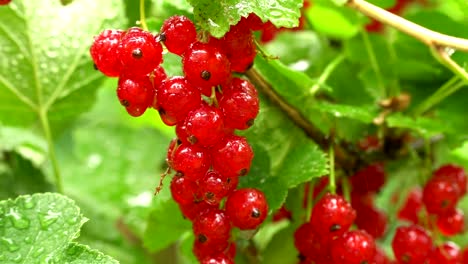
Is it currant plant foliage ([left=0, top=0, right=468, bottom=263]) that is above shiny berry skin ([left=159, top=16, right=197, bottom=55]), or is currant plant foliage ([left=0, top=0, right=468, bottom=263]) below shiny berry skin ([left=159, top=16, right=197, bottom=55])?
below

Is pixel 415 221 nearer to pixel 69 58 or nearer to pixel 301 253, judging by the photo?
pixel 301 253

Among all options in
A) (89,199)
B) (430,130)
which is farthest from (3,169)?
(430,130)

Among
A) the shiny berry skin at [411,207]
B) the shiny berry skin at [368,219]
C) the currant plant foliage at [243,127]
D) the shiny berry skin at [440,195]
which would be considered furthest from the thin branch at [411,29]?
the shiny berry skin at [411,207]

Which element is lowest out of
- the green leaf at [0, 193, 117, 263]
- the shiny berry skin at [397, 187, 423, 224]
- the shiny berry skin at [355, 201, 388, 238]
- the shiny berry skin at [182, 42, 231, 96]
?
the shiny berry skin at [397, 187, 423, 224]

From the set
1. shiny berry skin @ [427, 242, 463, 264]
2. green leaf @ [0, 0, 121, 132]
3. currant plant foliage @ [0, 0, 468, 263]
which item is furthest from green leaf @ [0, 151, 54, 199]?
shiny berry skin @ [427, 242, 463, 264]

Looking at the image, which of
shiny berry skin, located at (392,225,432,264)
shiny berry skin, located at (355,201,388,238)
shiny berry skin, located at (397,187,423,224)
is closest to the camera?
shiny berry skin, located at (392,225,432,264)

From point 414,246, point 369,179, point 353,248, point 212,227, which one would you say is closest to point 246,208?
point 212,227

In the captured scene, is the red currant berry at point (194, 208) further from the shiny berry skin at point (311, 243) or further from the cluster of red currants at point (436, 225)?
the cluster of red currants at point (436, 225)

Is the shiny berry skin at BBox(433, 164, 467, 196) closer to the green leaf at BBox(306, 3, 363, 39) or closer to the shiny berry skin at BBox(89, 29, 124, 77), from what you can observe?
the green leaf at BBox(306, 3, 363, 39)
